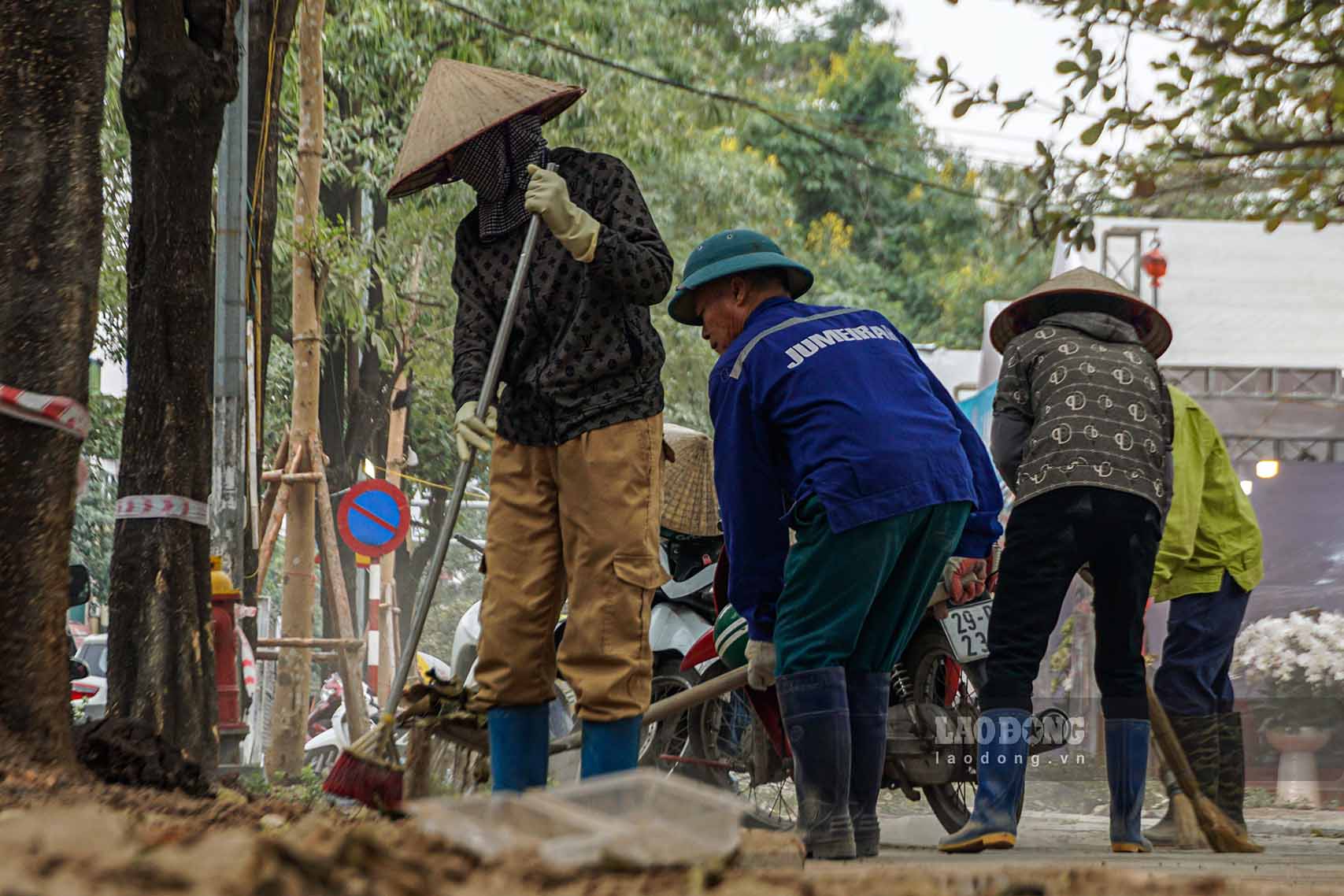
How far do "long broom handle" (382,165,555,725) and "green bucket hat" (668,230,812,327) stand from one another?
0.57m

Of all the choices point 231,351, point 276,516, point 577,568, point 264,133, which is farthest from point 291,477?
point 577,568

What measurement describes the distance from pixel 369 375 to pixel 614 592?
20.8 metres

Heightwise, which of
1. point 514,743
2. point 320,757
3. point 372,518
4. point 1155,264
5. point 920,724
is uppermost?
point 1155,264

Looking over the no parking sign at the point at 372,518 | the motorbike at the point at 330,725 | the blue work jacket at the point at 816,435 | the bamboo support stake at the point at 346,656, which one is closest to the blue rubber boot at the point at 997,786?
the blue work jacket at the point at 816,435

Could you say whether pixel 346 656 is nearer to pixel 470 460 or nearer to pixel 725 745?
pixel 725 745

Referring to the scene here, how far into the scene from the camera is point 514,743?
4887mm

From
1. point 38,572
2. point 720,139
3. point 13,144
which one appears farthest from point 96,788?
point 720,139

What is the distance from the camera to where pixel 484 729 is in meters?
5.89

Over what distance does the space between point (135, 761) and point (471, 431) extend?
1.25 meters

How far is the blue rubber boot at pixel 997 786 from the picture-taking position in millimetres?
5547

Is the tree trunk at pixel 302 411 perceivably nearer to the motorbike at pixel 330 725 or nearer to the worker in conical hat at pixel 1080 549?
the motorbike at pixel 330 725

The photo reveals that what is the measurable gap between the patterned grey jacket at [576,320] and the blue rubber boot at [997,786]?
1647 mm

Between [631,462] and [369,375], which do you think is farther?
[369,375]

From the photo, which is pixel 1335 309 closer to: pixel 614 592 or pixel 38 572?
pixel 614 592
